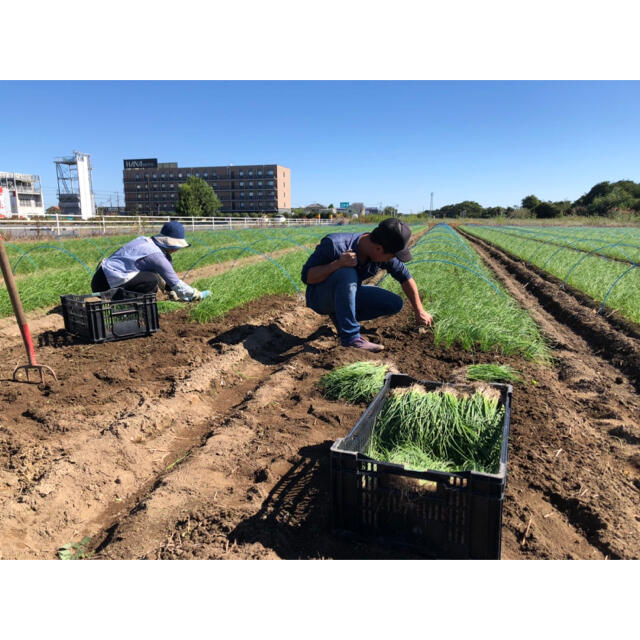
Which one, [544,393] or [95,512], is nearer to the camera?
[95,512]

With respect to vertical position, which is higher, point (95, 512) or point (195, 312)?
point (195, 312)

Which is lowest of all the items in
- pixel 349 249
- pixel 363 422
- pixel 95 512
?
pixel 95 512

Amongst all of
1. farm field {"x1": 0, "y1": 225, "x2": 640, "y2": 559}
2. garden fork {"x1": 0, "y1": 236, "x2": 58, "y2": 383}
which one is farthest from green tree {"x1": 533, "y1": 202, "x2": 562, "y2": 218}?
garden fork {"x1": 0, "y1": 236, "x2": 58, "y2": 383}

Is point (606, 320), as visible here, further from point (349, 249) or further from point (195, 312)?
point (195, 312)

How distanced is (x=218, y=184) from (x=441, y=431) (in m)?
90.9

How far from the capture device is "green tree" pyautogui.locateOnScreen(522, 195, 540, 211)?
2737 inches

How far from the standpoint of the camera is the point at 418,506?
168 centimetres

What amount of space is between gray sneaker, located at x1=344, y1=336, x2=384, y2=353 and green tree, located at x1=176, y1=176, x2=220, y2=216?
47.9 metres

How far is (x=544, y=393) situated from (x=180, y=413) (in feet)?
8.40

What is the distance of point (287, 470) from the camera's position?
7.59ft

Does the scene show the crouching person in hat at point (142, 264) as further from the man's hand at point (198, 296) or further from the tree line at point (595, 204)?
the tree line at point (595, 204)

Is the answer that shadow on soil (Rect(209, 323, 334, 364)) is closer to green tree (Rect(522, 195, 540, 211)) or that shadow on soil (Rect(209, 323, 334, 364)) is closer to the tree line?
the tree line

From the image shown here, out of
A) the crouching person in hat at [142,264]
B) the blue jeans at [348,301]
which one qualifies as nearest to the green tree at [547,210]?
the blue jeans at [348,301]

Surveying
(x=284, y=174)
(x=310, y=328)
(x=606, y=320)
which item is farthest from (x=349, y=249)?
(x=284, y=174)
